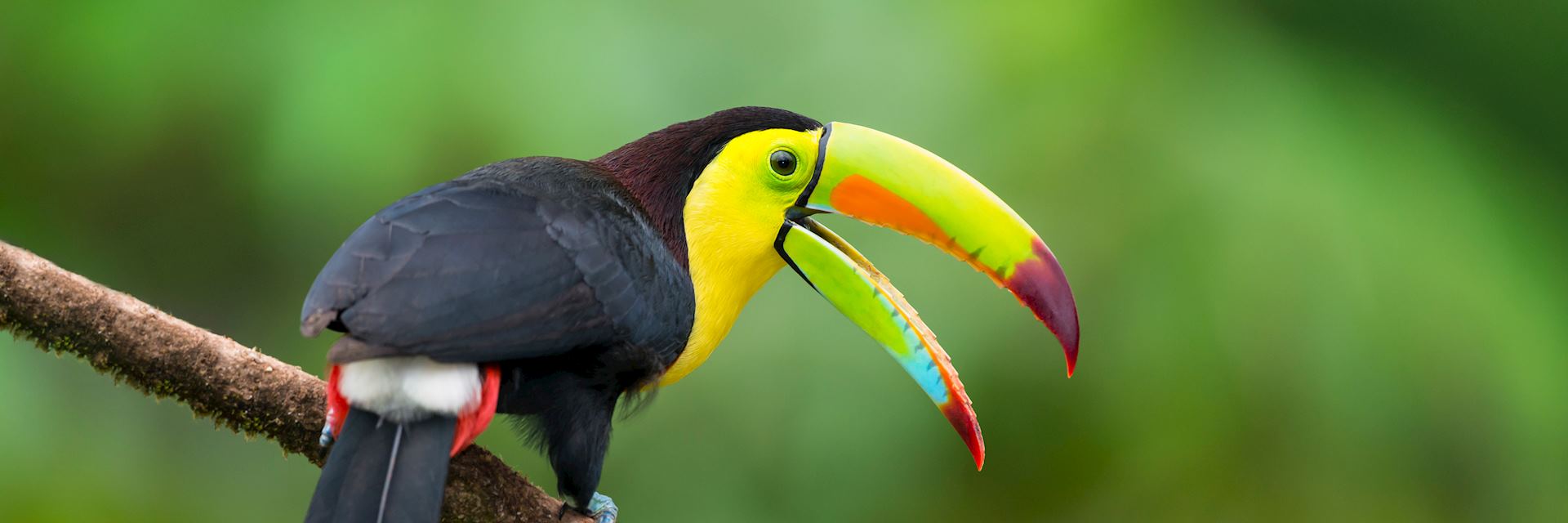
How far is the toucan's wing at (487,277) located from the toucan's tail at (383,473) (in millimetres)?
119

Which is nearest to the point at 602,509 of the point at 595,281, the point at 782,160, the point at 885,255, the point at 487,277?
the point at 595,281

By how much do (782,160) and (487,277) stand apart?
698 mm

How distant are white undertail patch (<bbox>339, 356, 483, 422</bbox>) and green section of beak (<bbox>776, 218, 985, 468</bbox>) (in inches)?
30.2

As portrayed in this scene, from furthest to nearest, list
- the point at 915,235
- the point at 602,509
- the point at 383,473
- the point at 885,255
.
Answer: the point at 885,255 → the point at 915,235 → the point at 602,509 → the point at 383,473

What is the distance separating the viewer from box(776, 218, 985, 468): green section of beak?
7.70ft

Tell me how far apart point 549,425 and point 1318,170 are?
10.1 ft

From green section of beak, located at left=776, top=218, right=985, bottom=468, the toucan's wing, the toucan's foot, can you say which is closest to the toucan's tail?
the toucan's wing

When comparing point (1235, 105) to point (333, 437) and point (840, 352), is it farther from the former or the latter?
point (333, 437)

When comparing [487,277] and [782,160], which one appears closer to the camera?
[487,277]

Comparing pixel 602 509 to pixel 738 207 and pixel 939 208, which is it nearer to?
pixel 738 207

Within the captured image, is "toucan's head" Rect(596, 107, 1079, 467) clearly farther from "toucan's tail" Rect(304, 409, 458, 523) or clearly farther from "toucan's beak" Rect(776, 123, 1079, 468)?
"toucan's tail" Rect(304, 409, 458, 523)

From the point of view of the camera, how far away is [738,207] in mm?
2424

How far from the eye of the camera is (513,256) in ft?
6.49

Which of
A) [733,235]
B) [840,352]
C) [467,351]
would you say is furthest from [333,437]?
[840,352]
